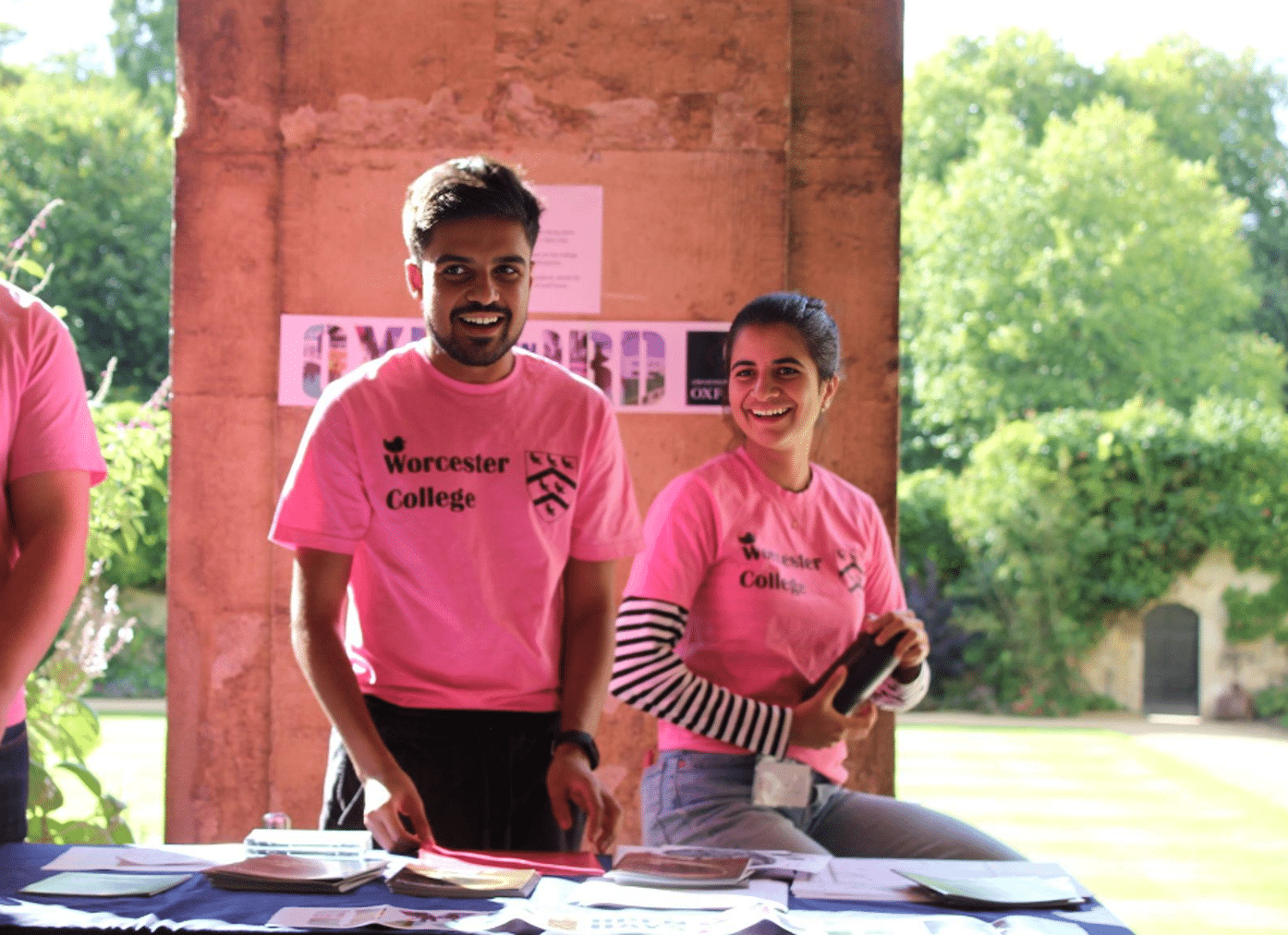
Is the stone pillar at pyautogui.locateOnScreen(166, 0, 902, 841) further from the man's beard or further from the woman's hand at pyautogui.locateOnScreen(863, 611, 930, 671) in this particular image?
the man's beard

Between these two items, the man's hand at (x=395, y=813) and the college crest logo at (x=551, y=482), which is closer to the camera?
the man's hand at (x=395, y=813)

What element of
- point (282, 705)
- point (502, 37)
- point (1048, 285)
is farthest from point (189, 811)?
point (1048, 285)

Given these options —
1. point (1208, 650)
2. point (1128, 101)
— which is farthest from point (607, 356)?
point (1128, 101)

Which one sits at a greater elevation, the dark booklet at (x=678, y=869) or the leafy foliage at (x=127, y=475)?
the leafy foliage at (x=127, y=475)

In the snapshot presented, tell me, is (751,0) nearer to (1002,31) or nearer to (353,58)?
(353,58)

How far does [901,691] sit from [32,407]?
1605 millimetres

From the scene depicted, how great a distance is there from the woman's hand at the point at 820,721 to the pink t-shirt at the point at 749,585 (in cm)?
4

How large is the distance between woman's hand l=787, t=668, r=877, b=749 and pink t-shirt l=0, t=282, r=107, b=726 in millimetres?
1195

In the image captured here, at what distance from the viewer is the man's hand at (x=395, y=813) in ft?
6.77

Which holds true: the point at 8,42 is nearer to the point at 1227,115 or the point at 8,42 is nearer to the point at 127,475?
the point at 127,475

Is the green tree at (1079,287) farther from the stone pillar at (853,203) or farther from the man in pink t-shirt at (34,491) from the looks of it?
the man in pink t-shirt at (34,491)

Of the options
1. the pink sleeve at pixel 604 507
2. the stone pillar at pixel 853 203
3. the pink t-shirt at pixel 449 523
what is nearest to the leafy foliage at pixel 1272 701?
the stone pillar at pixel 853 203

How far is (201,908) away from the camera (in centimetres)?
171

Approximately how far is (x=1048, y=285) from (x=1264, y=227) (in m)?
6.68
